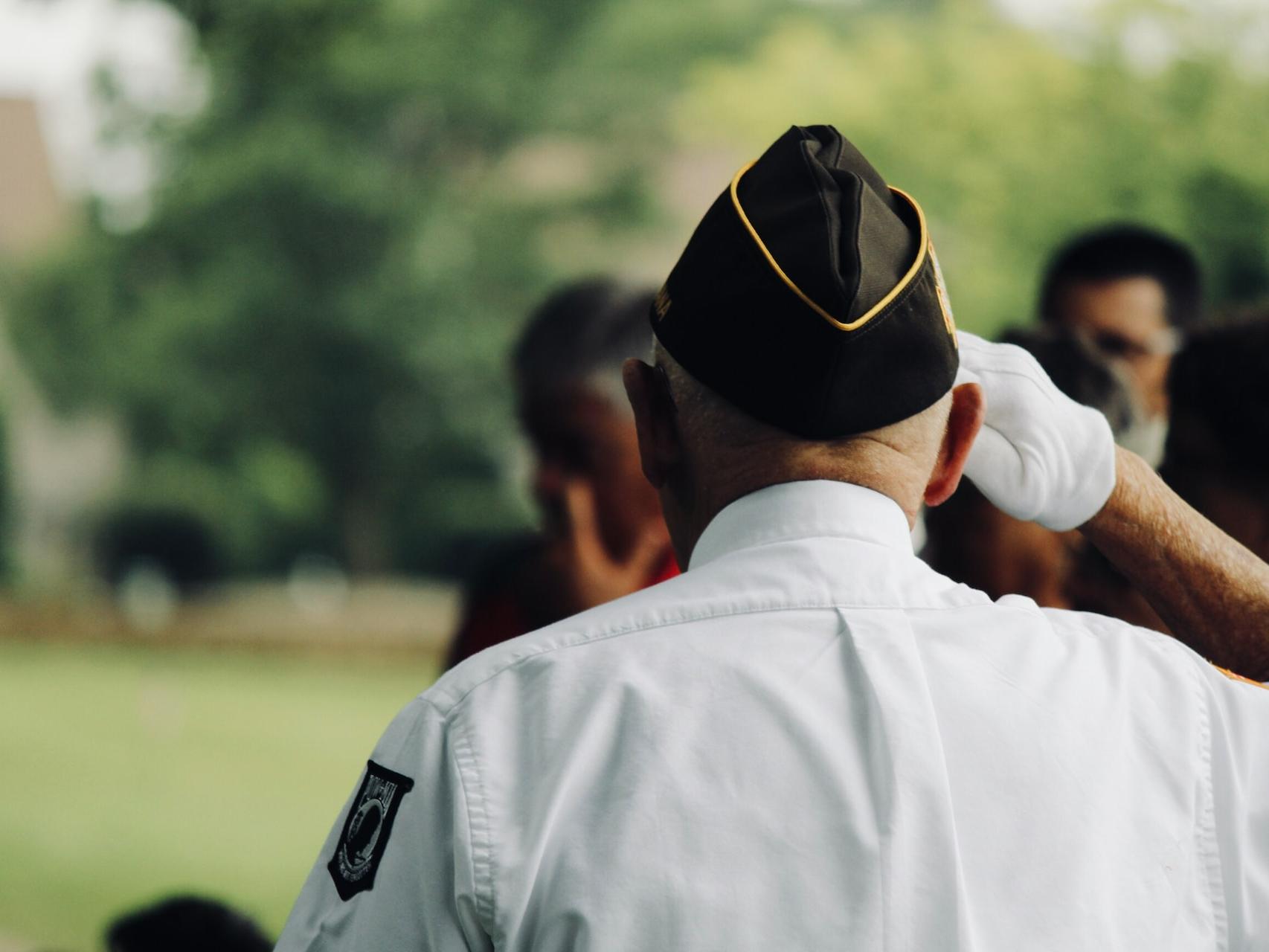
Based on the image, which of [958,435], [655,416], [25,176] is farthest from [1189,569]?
[25,176]

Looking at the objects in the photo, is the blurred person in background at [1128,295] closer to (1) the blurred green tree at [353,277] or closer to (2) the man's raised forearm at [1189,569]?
(2) the man's raised forearm at [1189,569]

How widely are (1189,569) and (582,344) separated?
159 centimetres

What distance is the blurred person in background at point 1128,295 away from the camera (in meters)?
4.28

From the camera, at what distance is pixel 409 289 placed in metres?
30.3

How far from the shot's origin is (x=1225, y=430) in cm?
236

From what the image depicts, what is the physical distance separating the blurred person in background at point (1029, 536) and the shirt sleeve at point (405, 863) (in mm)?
1691

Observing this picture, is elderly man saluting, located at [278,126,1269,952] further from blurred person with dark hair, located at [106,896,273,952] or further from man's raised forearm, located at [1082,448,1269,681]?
blurred person with dark hair, located at [106,896,273,952]

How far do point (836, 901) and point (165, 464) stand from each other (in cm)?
3132

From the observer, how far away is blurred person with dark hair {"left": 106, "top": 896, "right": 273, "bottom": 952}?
257cm

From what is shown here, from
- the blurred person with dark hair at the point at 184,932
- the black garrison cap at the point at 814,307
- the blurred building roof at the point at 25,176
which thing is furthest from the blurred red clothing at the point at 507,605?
the blurred building roof at the point at 25,176

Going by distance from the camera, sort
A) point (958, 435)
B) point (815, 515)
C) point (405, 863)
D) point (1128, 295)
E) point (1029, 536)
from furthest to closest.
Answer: point (1128, 295) → point (1029, 536) → point (958, 435) → point (815, 515) → point (405, 863)

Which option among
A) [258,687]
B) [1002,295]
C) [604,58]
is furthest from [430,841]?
[604,58]

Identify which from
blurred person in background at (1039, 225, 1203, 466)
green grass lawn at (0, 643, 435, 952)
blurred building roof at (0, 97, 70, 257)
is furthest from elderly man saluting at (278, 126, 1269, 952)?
blurred building roof at (0, 97, 70, 257)

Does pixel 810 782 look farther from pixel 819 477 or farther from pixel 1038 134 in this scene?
pixel 1038 134
